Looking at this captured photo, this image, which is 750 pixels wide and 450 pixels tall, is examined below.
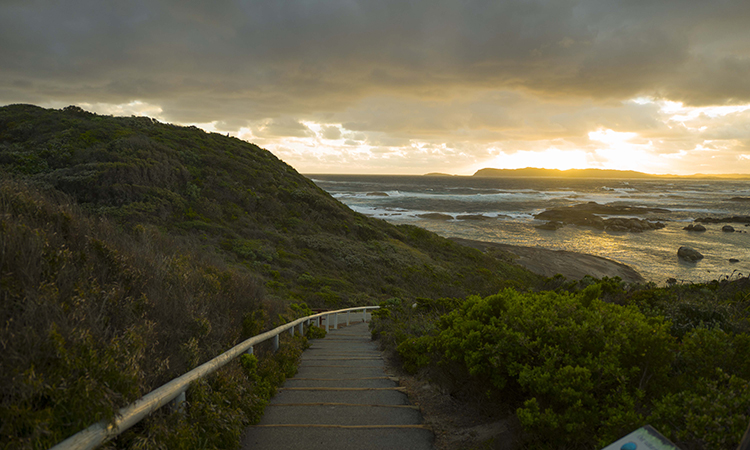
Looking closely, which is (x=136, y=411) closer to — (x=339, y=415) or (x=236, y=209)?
(x=339, y=415)

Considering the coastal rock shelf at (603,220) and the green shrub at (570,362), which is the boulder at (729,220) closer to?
the coastal rock shelf at (603,220)

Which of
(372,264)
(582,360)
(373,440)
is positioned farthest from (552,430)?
(372,264)

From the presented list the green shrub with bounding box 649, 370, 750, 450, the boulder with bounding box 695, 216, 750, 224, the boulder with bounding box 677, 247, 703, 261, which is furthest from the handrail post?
the boulder with bounding box 695, 216, 750, 224

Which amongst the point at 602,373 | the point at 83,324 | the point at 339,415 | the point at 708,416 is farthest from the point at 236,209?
the point at 708,416

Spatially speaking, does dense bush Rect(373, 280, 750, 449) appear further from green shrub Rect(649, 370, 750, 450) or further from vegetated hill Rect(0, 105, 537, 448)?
vegetated hill Rect(0, 105, 537, 448)

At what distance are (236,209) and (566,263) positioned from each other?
24.5 metres

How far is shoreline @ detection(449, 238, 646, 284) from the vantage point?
27.0 metres

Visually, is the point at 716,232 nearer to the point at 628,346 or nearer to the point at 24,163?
the point at 628,346

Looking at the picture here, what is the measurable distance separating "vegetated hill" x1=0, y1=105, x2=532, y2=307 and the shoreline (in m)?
4.06

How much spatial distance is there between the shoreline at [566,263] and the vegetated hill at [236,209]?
13.3ft

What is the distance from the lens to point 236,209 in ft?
71.5

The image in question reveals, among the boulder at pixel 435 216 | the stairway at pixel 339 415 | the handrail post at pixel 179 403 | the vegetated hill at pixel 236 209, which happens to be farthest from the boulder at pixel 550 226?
the handrail post at pixel 179 403

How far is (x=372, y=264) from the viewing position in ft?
69.4

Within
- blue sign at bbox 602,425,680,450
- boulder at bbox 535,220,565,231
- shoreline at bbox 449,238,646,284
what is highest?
blue sign at bbox 602,425,680,450
